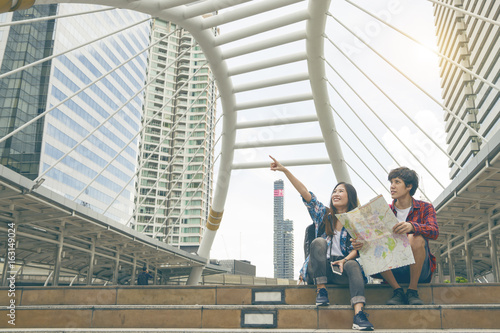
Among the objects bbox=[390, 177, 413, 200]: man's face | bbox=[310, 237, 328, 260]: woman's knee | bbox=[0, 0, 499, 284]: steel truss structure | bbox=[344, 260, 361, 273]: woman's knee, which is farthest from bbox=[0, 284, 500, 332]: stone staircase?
bbox=[0, 0, 499, 284]: steel truss structure

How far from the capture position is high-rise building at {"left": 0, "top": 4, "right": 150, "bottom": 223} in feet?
169

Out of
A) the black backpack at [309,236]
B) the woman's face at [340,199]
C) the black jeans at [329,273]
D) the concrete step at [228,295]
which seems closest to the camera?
the black jeans at [329,273]

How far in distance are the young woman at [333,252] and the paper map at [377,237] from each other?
0.35ft

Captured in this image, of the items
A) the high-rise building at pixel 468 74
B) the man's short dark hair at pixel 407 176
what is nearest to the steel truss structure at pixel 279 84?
the man's short dark hair at pixel 407 176

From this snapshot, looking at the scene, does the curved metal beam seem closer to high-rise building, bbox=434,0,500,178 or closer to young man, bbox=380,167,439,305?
young man, bbox=380,167,439,305

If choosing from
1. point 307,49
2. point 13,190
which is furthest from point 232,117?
point 13,190

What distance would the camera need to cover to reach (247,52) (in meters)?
13.2

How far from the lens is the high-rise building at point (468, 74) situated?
49844 millimetres

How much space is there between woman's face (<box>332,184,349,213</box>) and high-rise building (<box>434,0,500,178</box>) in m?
45.4

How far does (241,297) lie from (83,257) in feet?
74.6

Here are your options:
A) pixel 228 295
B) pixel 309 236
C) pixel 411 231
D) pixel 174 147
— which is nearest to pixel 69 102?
pixel 174 147

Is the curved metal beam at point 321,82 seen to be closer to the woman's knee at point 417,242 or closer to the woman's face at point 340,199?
the woman's face at point 340,199

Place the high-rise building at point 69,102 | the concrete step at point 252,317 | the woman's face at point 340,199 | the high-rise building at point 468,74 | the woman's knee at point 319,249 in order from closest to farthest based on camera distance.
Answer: the concrete step at point 252,317 < the woman's knee at point 319,249 < the woman's face at point 340,199 < the high-rise building at point 468,74 < the high-rise building at point 69,102

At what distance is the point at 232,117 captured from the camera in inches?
641
